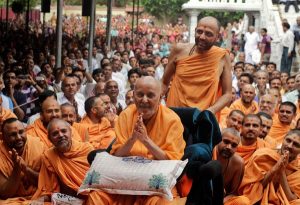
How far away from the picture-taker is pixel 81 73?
12945 mm

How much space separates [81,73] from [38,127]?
4.67 metres

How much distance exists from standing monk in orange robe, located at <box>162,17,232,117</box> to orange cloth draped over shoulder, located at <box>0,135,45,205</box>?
1.38 m

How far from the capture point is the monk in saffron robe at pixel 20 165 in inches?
289

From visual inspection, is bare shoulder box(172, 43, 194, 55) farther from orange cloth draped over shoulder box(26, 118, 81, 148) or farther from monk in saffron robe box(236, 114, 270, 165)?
orange cloth draped over shoulder box(26, 118, 81, 148)

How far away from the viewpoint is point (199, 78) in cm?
816

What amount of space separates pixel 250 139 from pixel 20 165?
2.59 metres

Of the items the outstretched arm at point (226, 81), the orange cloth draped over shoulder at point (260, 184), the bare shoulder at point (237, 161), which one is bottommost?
the orange cloth draped over shoulder at point (260, 184)

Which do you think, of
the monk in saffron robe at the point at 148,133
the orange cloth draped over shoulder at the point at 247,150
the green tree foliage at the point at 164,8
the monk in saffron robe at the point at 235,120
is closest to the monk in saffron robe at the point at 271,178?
the orange cloth draped over shoulder at the point at 247,150

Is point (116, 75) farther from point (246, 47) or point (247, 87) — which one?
point (246, 47)

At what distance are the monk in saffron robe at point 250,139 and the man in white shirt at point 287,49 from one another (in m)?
13.2

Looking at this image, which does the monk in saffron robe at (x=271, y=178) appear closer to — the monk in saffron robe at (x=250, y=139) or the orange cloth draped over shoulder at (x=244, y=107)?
the monk in saffron robe at (x=250, y=139)

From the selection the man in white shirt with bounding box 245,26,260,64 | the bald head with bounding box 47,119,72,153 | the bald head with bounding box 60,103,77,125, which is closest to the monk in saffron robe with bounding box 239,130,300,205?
the bald head with bounding box 47,119,72,153

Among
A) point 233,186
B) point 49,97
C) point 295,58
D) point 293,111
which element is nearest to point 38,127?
point 49,97

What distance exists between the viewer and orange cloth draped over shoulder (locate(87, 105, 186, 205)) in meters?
6.27
